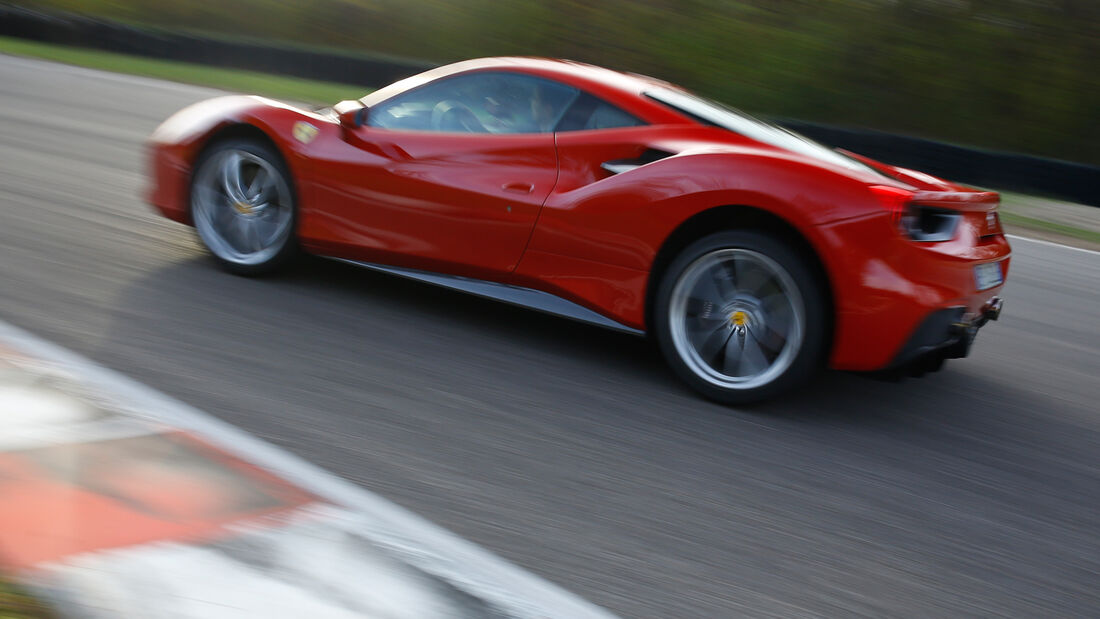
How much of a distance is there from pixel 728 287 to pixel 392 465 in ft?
4.90

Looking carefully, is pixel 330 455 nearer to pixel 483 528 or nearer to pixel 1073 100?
pixel 483 528

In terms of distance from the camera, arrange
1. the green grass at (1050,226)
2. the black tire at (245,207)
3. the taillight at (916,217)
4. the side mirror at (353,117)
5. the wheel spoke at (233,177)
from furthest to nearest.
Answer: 1. the green grass at (1050,226)
2. the wheel spoke at (233,177)
3. the black tire at (245,207)
4. the side mirror at (353,117)
5. the taillight at (916,217)

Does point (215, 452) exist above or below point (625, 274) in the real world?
below

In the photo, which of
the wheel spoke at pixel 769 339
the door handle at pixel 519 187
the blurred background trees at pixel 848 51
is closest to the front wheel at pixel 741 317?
the wheel spoke at pixel 769 339

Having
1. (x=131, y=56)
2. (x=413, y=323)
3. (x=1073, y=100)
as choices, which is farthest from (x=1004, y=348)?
(x=131, y=56)

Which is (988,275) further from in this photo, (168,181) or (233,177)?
(168,181)

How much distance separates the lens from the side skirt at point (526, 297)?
422 centimetres

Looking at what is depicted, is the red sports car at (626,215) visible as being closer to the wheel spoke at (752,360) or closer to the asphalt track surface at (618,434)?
the wheel spoke at (752,360)

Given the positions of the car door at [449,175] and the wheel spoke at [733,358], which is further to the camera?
the car door at [449,175]

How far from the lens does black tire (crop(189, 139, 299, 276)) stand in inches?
193

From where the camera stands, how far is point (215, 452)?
3.05 m

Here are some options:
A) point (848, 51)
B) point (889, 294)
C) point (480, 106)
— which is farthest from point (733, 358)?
point (848, 51)

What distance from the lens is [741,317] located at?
13.1 ft

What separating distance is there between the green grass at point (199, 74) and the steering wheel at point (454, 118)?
11.7 meters
